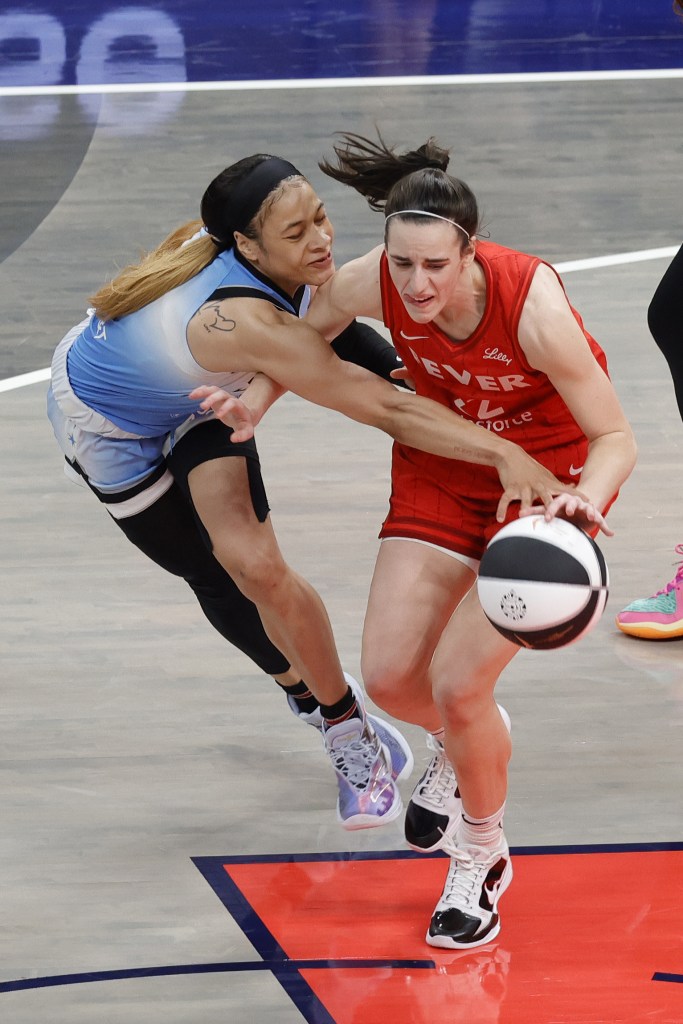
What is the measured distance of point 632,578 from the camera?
5059 millimetres

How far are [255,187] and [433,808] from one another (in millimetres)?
1568

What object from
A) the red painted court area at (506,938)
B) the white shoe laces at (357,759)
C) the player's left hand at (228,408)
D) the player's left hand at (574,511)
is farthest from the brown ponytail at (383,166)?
the red painted court area at (506,938)

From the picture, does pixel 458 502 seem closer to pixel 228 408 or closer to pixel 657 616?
pixel 228 408

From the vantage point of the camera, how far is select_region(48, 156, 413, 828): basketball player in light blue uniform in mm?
3711

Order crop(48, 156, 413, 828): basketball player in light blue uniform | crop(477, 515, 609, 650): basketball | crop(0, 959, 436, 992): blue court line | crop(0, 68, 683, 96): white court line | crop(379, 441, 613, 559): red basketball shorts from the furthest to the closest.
Answer: 1. crop(0, 68, 683, 96): white court line
2. crop(48, 156, 413, 828): basketball player in light blue uniform
3. crop(379, 441, 613, 559): red basketball shorts
4. crop(0, 959, 436, 992): blue court line
5. crop(477, 515, 609, 650): basketball

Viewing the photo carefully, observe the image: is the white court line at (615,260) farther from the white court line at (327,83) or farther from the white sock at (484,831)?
the white sock at (484,831)

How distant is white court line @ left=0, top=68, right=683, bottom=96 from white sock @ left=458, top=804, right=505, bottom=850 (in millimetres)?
7673

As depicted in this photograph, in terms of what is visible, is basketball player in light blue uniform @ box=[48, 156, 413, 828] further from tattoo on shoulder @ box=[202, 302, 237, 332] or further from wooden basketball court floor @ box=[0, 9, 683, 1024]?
wooden basketball court floor @ box=[0, 9, 683, 1024]

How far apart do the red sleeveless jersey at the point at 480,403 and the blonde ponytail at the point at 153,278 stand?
1.64 feet

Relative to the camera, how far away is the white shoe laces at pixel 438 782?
12.3 ft

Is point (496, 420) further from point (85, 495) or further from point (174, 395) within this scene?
point (85, 495)

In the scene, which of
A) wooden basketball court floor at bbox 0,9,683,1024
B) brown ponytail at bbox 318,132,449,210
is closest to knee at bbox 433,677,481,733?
wooden basketball court floor at bbox 0,9,683,1024

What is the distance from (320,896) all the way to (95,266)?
4.87 metres

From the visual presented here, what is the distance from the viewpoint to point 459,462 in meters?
3.68
